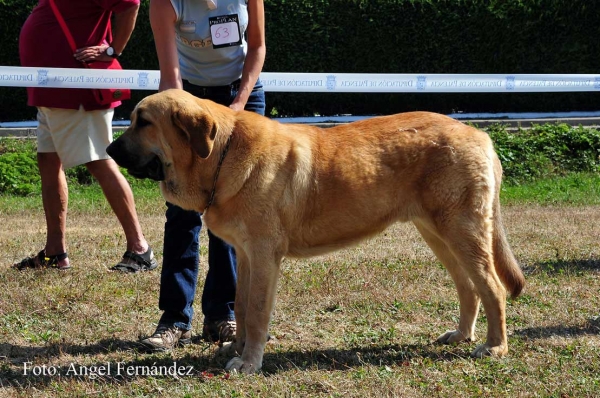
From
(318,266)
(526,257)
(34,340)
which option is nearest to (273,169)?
(34,340)

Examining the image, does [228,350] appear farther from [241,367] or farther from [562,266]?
[562,266]

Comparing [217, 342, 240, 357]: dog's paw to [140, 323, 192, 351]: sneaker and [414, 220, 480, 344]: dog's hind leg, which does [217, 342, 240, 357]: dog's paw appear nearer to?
[140, 323, 192, 351]: sneaker

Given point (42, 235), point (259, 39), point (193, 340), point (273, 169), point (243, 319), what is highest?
point (259, 39)

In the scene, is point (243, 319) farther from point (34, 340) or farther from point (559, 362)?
point (559, 362)

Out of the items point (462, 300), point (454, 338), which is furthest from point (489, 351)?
point (462, 300)

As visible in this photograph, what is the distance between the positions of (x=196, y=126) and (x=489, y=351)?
6.96ft

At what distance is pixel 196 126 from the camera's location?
416 cm

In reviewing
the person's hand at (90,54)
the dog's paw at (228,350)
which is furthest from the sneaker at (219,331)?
the person's hand at (90,54)

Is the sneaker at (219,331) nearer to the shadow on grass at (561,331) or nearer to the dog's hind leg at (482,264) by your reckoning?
the dog's hind leg at (482,264)

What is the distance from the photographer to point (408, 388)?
4.07 m

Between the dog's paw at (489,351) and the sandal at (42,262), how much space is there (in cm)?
360

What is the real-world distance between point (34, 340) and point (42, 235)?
10.5 ft

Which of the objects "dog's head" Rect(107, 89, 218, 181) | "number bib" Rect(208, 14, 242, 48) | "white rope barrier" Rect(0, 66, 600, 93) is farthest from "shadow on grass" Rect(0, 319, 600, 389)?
"white rope barrier" Rect(0, 66, 600, 93)

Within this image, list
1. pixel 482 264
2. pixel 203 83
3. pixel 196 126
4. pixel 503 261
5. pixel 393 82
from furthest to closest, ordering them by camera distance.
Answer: pixel 393 82
pixel 203 83
pixel 503 261
pixel 482 264
pixel 196 126
